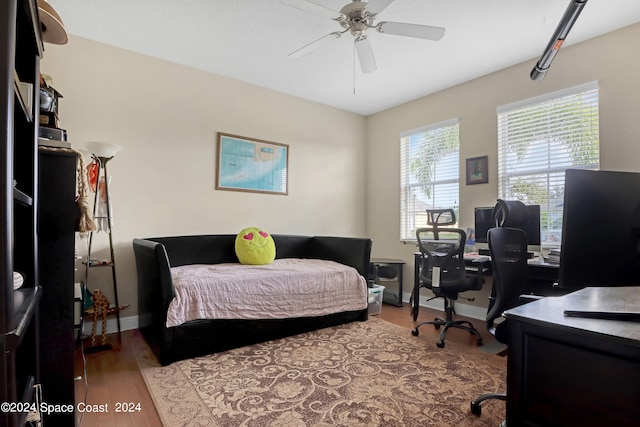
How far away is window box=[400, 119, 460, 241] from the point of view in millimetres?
3922

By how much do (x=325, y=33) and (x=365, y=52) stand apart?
486 millimetres

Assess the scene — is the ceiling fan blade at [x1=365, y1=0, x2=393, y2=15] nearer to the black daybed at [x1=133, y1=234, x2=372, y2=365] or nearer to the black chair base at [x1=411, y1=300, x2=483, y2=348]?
the black daybed at [x1=133, y1=234, x2=372, y2=365]

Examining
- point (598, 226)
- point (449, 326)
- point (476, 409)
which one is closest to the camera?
point (598, 226)

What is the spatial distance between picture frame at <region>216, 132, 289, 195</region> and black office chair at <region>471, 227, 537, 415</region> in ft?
8.91

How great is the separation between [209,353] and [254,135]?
2.44 m

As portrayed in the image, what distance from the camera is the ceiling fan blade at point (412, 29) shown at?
219cm

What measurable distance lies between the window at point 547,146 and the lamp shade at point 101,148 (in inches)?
145

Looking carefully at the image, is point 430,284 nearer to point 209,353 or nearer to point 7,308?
point 209,353

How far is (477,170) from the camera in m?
3.63

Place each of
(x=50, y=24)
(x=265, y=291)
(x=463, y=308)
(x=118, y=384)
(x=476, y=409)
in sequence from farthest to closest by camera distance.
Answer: (x=463, y=308)
(x=265, y=291)
(x=118, y=384)
(x=476, y=409)
(x=50, y=24)

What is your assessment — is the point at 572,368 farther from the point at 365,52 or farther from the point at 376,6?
the point at 365,52

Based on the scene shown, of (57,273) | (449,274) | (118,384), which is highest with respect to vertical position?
(57,273)

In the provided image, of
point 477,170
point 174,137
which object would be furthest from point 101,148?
point 477,170

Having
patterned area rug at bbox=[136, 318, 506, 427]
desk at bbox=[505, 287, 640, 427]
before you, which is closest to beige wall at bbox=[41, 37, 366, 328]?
patterned area rug at bbox=[136, 318, 506, 427]
